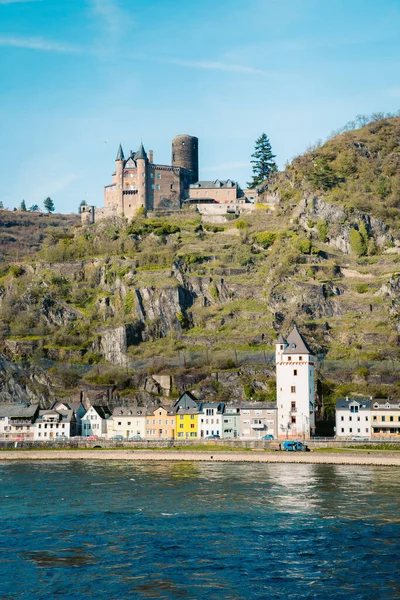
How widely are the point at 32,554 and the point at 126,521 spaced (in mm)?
7958

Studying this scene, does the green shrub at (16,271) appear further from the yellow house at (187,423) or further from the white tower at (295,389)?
the white tower at (295,389)

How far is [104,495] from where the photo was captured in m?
49.3

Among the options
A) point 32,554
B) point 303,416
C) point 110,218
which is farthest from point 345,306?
point 32,554

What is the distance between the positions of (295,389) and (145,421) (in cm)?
1590

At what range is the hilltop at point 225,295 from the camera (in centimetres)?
9188

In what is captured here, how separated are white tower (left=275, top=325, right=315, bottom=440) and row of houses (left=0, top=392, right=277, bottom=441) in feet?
4.55

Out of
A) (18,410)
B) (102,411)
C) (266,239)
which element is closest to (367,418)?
(102,411)

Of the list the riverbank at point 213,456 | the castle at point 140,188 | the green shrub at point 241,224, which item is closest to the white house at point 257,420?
the riverbank at point 213,456

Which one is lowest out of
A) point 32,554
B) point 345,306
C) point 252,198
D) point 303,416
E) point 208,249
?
point 32,554

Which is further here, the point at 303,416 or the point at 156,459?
the point at 303,416

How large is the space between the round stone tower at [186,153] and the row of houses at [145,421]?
5667 centimetres

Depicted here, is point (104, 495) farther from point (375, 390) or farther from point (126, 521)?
point (375, 390)

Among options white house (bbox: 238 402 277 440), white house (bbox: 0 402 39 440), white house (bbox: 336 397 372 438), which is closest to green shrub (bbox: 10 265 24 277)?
white house (bbox: 0 402 39 440)

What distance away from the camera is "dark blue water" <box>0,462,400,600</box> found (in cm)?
2891
